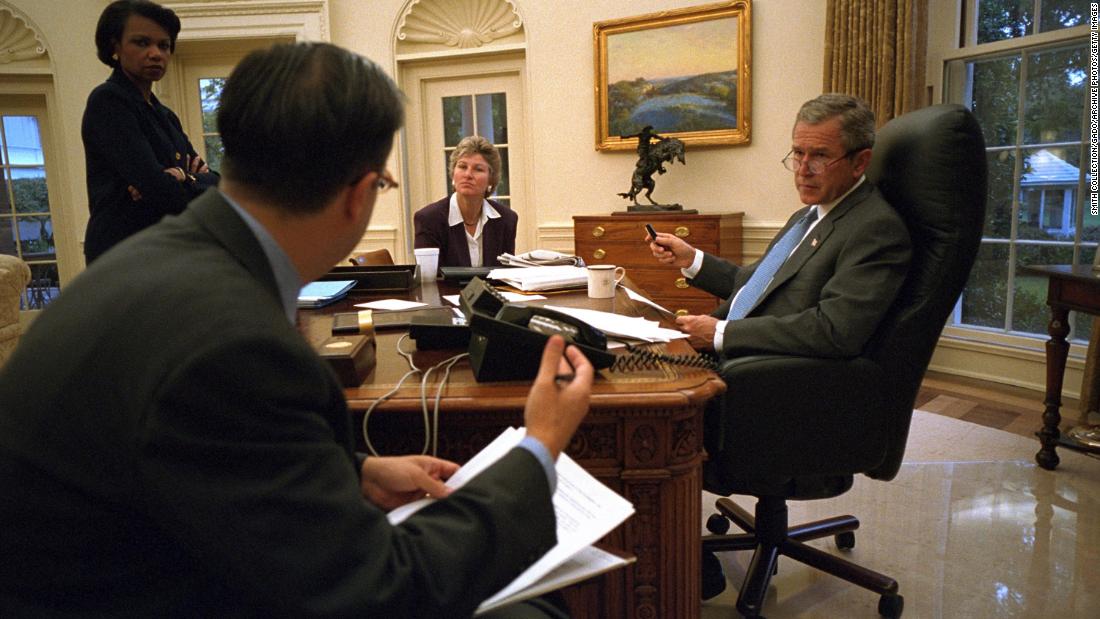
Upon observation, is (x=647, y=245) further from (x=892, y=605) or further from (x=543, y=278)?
(x=892, y=605)

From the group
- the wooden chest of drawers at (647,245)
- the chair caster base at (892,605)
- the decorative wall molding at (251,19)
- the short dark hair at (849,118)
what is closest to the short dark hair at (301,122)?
the short dark hair at (849,118)

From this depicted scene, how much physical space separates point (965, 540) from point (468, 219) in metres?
Result: 2.49

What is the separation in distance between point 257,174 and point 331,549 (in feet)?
1.31

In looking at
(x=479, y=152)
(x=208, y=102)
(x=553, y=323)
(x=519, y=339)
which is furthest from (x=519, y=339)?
(x=208, y=102)

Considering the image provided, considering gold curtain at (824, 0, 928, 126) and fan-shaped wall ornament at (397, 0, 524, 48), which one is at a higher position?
fan-shaped wall ornament at (397, 0, 524, 48)

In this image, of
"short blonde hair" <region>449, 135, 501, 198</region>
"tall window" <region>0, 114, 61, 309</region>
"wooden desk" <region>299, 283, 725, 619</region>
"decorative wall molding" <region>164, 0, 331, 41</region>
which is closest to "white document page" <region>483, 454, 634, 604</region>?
"wooden desk" <region>299, 283, 725, 619</region>

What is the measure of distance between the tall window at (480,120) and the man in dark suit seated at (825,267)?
12.3ft

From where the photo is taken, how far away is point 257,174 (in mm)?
776

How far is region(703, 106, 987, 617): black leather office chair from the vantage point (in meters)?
1.66

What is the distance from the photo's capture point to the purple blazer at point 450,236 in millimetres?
3490

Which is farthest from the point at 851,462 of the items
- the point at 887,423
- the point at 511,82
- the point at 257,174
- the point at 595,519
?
the point at 511,82

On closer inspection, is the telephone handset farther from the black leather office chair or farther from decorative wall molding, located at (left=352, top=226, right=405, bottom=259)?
decorative wall molding, located at (left=352, top=226, right=405, bottom=259)

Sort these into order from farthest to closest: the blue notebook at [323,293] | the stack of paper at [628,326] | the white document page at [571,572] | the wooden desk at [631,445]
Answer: the blue notebook at [323,293] < the stack of paper at [628,326] < the wooden desk at [631,445] < the white document page at [571,572]

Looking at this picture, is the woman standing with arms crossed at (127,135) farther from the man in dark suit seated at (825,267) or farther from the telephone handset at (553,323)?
the man in dark suit seated at (825,267)
